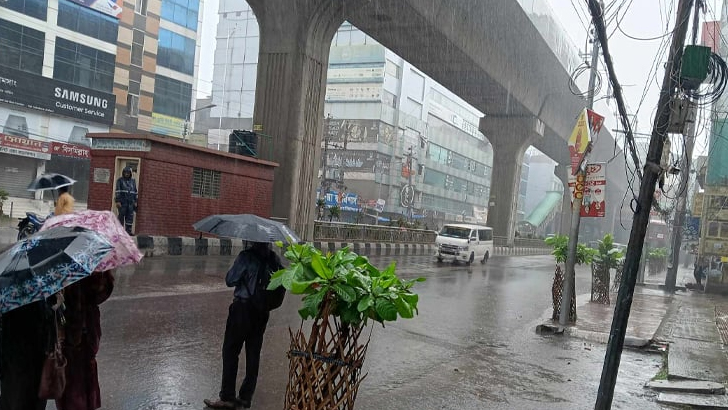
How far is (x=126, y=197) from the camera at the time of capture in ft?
47.6

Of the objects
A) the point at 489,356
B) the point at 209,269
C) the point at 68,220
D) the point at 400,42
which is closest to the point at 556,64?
the point at 400,42

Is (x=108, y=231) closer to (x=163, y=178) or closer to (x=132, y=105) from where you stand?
(x=163, y=178)

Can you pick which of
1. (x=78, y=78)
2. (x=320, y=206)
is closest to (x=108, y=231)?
(x=320, y=206)

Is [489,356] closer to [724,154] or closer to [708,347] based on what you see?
[708,347]

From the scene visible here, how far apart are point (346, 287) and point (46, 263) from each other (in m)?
1.57

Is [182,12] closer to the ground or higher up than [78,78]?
higher up

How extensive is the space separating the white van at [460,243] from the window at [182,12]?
3577 cm

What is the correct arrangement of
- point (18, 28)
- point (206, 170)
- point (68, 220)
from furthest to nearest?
1. point (18, 28)
2. point (206, 170)
3. point (68, 220)

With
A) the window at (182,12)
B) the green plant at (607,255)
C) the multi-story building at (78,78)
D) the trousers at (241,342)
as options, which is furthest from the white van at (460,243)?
the window at (182,12)

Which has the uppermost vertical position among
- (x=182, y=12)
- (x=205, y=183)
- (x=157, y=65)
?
(x=182, y=12)

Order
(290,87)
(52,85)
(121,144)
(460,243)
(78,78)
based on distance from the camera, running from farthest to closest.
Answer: (78,78) < (52,85) < (460,243) < (290,87) < (121,144)

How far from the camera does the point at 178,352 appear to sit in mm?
6441

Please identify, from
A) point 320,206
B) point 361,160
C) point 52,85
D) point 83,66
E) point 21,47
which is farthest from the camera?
point 361,160

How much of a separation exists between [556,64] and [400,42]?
12.2 metres
